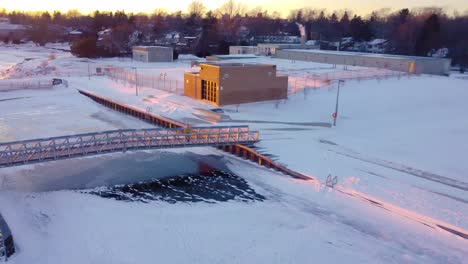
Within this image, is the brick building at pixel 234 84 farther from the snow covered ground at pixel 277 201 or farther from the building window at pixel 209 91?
the snow covered ground at pixel 277 201

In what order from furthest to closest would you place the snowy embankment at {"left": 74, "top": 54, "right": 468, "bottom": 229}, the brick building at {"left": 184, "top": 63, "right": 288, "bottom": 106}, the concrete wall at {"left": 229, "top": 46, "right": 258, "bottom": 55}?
1. the concrete wall at {"left": 229, "top": 46, "right": 258, "bottom": 55}
2. the brick building at {"left": 184, "top": 63, "right": 288, "bottom": 106}
3. the snowy embankment at {"left": 74, "top": 54, "right": 468, "bottom": 229}

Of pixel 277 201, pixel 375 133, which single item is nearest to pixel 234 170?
pixel 277 201

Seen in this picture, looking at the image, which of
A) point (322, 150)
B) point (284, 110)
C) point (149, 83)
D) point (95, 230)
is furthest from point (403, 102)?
point (95, 230)

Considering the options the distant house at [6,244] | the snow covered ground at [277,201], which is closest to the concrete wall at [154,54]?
the snow covered ground at [277,201]

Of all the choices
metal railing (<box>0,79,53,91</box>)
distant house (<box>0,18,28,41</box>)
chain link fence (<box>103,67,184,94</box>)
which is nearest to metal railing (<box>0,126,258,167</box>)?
chain link fence (<box>103,67,184,94</box>)

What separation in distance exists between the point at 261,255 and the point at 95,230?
19.9 feet

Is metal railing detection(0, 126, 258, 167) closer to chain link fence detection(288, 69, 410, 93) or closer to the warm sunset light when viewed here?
the warm sunset light

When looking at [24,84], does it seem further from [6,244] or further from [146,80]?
Result: [6,244]

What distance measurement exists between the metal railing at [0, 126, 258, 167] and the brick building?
880 centimetres

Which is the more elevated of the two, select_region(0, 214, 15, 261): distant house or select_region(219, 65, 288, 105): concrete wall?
select_region(219, 65, 288, 105): concrete wall

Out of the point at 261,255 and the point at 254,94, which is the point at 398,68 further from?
the point at 261,255

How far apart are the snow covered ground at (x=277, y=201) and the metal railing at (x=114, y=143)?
1.15 meters

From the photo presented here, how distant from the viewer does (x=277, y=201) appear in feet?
58.2

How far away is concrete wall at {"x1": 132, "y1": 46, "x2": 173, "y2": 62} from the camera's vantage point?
69.6 meters
